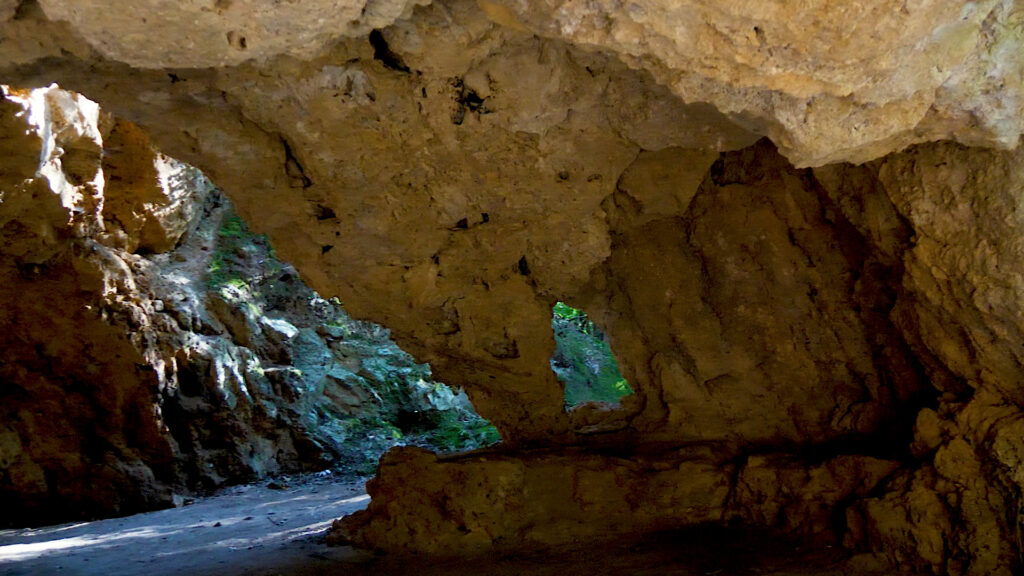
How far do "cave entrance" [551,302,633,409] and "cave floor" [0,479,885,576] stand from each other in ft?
26.0

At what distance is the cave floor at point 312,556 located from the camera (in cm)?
491

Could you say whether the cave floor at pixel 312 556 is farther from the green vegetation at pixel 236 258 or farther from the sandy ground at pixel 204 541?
the green vegetation at pixel 236 258

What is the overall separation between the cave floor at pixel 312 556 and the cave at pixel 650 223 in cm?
19

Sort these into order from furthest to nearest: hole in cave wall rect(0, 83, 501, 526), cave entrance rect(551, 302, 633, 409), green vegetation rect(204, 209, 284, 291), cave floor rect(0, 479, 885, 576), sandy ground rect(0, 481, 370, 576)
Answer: cave entrance rect(551, 302, 633, 409) → green vegetation rect(204, 209, 284, 291) → hole in cave wall rect(0, 83, 501, 526) → sandy ground rect(0, 481, 370, 576) → cave floor rect(0, 479, 885, 576)

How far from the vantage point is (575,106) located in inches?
173

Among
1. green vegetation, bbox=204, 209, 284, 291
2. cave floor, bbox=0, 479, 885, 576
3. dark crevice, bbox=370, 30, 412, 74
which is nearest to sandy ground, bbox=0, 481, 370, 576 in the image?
cave floor, bbox=0, 479, 885, 576

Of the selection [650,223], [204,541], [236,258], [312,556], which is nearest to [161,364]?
[236,258]

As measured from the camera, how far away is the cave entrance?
15.2 meters

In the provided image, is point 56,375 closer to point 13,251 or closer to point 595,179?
point 13,251

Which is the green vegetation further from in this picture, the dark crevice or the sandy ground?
the dark crevice

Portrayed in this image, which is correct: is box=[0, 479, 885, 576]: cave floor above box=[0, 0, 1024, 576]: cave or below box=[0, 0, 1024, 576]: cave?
below

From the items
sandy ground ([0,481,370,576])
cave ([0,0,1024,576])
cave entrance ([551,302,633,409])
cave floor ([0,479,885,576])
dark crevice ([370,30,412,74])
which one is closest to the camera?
cave ([0,0,1024,576])

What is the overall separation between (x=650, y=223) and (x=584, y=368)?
32.3 feet

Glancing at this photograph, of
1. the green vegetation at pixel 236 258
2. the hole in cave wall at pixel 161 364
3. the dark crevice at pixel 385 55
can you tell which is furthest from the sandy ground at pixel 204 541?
the green vegetation at pixel 236 258
